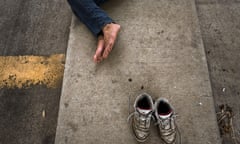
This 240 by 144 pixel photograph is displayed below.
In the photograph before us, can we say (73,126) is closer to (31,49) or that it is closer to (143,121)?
(143,121)

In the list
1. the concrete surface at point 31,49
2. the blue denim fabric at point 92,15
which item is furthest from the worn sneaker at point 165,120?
the concrete surface at point 31,49

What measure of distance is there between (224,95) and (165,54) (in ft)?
2.10

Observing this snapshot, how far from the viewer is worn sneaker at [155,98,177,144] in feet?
5.43

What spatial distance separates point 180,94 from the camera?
1.91m

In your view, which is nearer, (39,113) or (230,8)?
(39,113)

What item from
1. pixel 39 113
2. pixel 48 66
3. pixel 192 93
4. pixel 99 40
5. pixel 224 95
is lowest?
pixel 39 113

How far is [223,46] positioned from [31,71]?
1.83 metres

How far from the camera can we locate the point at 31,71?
2.32 m

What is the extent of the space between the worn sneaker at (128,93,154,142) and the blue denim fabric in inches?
26.7

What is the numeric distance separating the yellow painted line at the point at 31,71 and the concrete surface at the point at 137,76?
12.9 inches

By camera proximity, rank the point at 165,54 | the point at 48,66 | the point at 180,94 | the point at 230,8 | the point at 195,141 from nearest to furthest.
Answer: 1. the point at 195,141
2. the point at 180,94
3. the point at 165,54
4. the point at 48,66
5. the point at 230,8

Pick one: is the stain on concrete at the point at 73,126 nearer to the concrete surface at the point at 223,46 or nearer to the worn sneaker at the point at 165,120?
the worn sneaker at the point at 165,120

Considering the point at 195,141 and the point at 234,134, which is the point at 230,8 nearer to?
the point at 234,134

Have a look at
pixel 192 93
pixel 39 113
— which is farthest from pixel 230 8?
pixel 39 113
